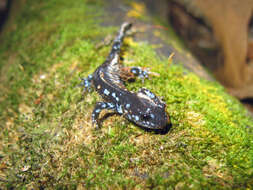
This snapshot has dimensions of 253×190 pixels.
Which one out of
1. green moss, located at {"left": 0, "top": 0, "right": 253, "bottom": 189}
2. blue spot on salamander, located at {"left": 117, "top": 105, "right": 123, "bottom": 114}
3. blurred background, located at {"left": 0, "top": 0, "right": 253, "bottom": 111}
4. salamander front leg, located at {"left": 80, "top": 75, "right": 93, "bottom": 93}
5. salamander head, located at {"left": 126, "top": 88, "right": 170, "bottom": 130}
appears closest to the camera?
green moss, located at {"left": 0, "top": 0, "right": 253, "bottom": 189}

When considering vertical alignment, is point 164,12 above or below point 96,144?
above

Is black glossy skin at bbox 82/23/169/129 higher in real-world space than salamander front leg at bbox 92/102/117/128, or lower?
higher

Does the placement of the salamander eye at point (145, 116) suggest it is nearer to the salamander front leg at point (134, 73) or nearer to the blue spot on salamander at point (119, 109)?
the blue spot on salamander at point (119, 109)

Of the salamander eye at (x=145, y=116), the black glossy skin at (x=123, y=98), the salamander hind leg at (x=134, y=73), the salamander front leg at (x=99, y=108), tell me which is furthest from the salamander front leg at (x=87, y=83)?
the salamander eye at (x=145, y=116)

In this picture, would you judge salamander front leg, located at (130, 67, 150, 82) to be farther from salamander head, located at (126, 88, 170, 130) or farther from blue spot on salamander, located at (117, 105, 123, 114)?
blue spot on salamander, located at (117, 105, 123, 114)

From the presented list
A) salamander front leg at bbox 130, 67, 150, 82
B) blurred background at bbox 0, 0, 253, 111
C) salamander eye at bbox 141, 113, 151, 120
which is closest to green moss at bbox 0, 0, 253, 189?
salamander front leg at bbox 130, 67, 150, 82

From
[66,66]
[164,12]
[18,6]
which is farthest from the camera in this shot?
[164,12]

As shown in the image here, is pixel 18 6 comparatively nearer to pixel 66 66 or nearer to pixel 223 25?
pixel 66 66

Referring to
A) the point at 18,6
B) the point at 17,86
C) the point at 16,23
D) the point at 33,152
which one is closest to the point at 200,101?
the point at 33,152
